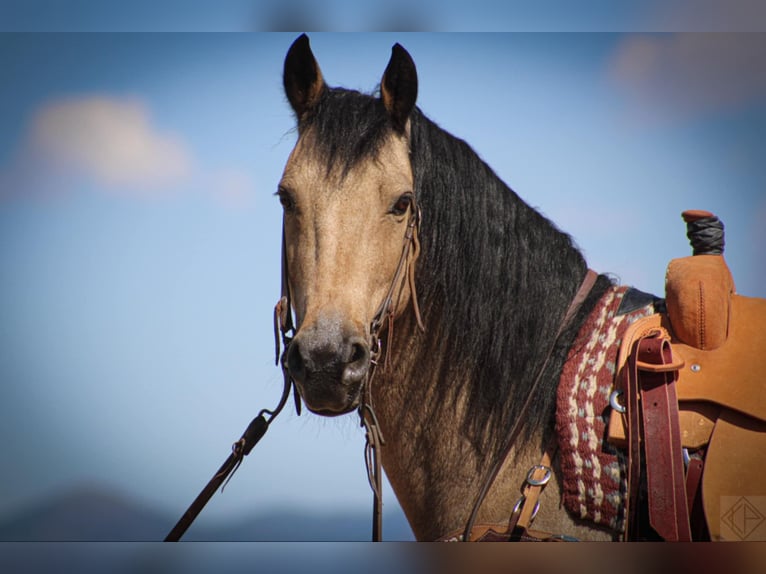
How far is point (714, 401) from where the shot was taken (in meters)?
1.21

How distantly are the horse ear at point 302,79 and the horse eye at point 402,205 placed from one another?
0.32 metres

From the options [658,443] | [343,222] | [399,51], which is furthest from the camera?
[399,51]

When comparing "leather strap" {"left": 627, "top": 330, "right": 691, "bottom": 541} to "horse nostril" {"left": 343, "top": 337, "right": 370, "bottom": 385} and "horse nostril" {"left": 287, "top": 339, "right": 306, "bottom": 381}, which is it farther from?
"horse nostril" {"left": 287, "top": 339, "right": 306, "bottom": 381}

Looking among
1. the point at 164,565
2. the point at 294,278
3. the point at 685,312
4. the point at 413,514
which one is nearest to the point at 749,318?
the point at 685,312

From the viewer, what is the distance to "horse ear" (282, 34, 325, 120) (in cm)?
146

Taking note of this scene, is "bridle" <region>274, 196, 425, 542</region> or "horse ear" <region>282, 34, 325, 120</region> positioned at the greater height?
"horse ear" <region>282, 34, 325, 120</region>

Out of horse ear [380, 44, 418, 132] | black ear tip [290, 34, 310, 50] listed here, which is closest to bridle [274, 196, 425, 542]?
horse ear [380, 44, 418, 132]

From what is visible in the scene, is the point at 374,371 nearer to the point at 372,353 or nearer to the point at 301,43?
the point at 372,353

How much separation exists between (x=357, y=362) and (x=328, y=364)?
6cm

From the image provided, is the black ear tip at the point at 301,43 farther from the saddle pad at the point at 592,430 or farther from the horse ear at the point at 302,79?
the saddle pad at the point at 592,430

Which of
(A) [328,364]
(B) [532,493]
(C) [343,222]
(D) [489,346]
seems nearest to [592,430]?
(B) [532,493]

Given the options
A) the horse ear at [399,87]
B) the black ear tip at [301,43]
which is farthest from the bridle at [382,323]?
the black ear tip at [301,43]

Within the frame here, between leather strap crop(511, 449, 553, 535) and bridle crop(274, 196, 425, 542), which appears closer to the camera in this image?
leather strap crop(511, 449, 553, 535)

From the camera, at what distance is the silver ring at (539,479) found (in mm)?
1277
